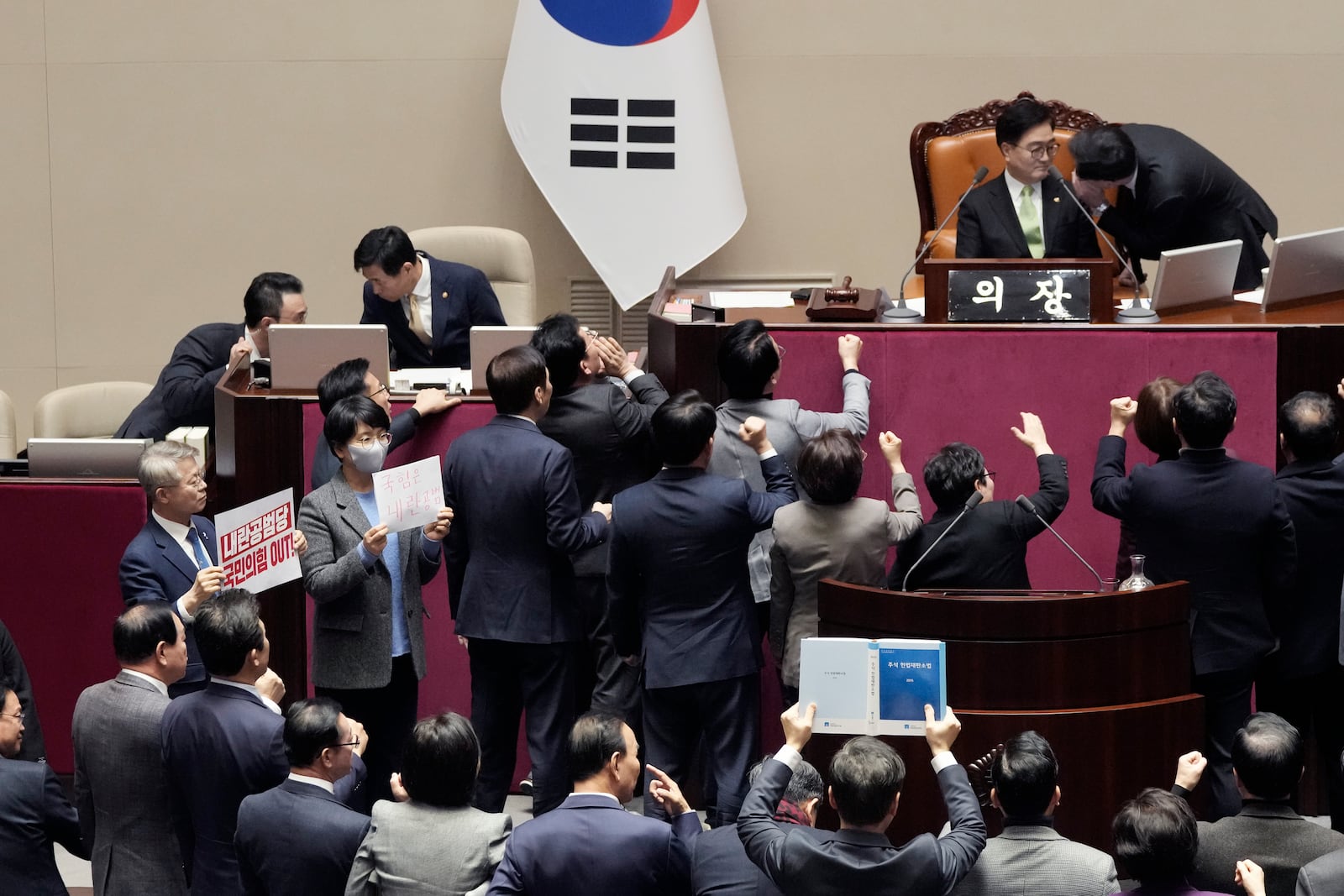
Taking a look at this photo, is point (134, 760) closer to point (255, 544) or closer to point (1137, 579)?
point (255, 544)

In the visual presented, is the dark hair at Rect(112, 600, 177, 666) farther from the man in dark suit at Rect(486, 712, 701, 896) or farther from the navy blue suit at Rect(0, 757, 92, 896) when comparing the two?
the man in dark suit at Rect(486, 712, 701, 896)

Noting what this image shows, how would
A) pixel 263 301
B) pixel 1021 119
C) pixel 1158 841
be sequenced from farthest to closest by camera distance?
pixel 263 301 → pixel 1021 119 → pixel 1158 841

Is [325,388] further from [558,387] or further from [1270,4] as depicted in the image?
[1270,4]

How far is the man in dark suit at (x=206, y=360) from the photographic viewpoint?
562cm

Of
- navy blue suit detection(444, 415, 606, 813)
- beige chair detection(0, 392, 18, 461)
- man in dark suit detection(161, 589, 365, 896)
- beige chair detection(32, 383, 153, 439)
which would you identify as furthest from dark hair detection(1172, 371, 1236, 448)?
beige chair detection(0, 392, 18, 461)

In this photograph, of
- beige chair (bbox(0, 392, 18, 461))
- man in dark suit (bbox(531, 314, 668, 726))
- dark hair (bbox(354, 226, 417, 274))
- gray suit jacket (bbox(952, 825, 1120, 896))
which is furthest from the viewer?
beige chair (bbox(0, 392, 18, 461))

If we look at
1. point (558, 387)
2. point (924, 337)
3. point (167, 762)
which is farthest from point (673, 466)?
point (167, 762)

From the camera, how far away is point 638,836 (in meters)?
3.08

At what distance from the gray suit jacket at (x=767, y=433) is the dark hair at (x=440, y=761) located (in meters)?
1.41

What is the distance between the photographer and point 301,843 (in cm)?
319

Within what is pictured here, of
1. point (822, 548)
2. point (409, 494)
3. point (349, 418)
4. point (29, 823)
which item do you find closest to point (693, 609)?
point (822, 548)

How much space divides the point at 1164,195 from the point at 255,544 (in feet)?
9.85

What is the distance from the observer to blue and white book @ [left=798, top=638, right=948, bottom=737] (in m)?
3.22

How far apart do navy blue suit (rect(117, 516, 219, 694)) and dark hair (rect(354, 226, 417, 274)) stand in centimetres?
173
